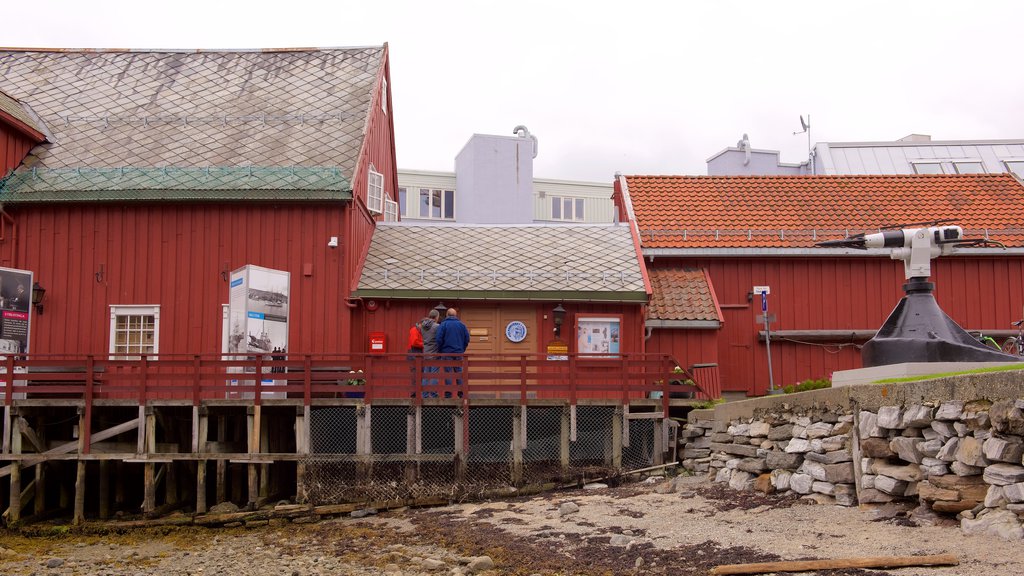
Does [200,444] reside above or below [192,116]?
below

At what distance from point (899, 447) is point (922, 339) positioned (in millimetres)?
2247

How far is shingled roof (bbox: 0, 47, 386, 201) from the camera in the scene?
19.2 m

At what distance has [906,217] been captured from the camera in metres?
22.3

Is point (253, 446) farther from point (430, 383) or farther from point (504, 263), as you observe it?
A: point (504, 263)

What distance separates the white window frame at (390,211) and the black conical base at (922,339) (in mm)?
13727

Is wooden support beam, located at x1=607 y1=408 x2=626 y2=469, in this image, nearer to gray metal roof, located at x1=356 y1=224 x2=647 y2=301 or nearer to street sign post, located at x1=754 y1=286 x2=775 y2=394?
gray metal roof, located at x1=356 y1=224 x2=647 y2=301

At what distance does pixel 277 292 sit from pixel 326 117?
554 centimetres

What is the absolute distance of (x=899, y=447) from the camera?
9.38 m

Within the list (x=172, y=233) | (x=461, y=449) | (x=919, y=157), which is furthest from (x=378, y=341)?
(x=919, y=157)

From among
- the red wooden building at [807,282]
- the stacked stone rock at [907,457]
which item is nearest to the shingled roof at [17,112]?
the red wooden building at [807,282]

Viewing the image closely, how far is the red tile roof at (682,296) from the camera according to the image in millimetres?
19844

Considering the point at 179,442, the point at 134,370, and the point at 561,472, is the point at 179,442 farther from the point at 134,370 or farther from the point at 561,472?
the point at 561,472

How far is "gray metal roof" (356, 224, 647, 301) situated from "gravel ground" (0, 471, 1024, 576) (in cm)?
488

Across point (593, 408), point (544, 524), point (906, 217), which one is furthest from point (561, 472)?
point (906, 217)
